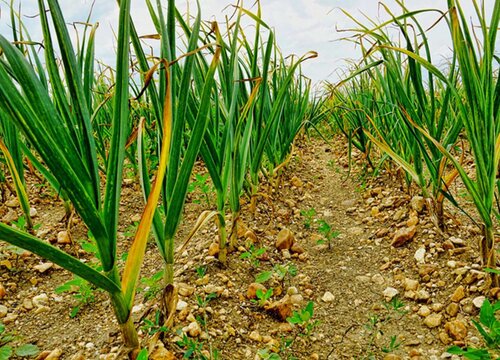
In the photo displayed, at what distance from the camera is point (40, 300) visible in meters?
1.10

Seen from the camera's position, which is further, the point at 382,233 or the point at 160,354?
the point at 382,233

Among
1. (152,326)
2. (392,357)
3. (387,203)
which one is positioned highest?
(387,203)

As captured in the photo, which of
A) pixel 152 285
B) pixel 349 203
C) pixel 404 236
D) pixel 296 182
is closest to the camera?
pixel 152 285

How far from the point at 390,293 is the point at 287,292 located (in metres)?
0.31

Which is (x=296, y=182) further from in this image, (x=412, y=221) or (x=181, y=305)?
(x=181, y=305)

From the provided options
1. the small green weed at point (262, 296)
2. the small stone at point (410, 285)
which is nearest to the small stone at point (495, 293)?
the small stone at point (410, 285)

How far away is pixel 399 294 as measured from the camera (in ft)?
3.87

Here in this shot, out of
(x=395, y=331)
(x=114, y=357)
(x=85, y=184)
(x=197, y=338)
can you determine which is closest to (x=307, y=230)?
(x=395, y=331)

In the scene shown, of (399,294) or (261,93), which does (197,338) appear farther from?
(261,93)

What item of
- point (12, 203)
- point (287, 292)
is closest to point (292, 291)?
point (287, 292)

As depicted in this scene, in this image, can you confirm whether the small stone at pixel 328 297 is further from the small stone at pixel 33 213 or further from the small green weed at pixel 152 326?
the small stone at pixel 33 213

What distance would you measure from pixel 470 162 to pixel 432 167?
1.03 meters

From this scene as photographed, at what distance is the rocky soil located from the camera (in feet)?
3.03

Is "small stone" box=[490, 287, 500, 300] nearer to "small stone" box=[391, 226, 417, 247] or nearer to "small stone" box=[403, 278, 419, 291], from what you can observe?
"small stone" box=[403, 278, 419, 291]
